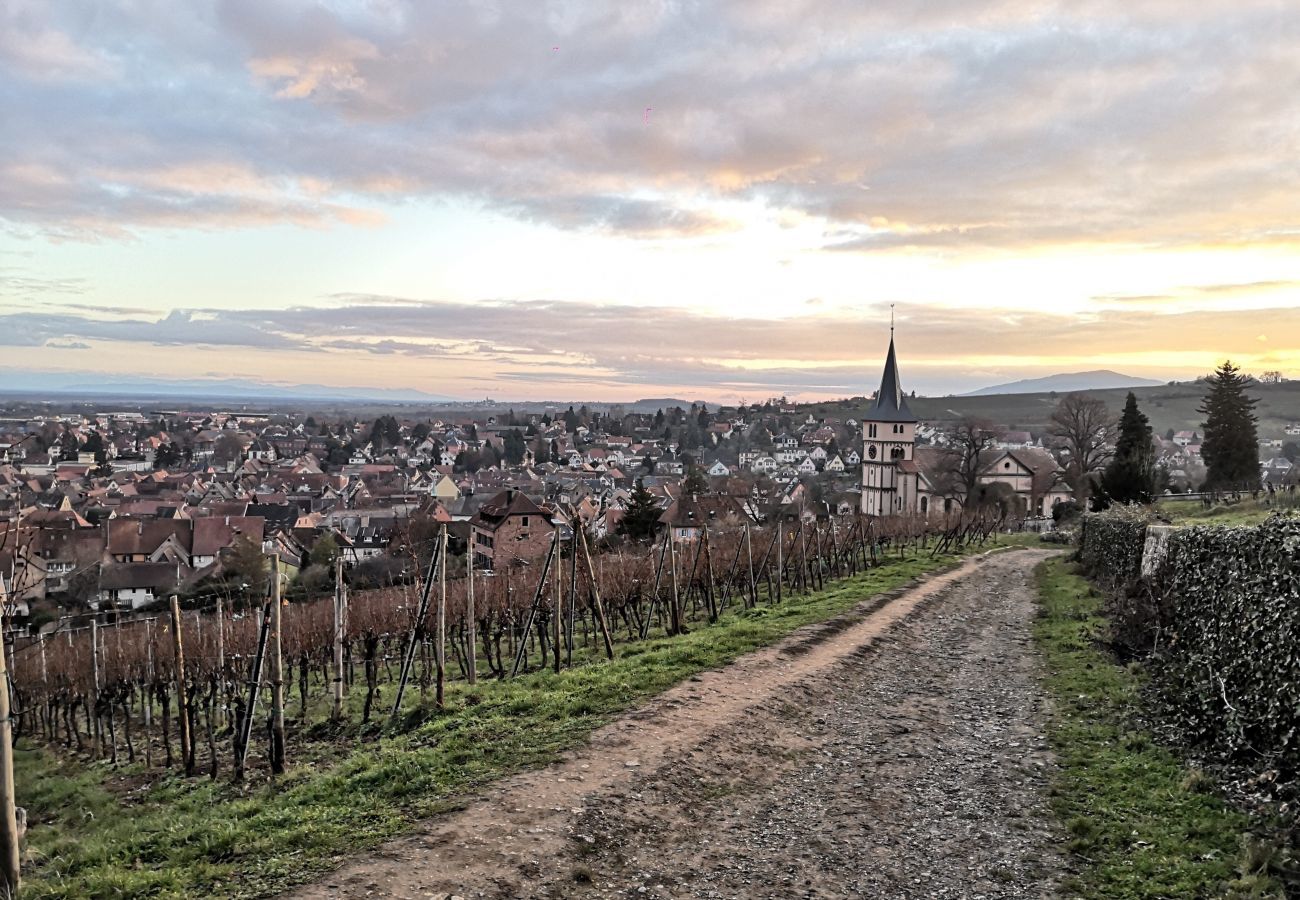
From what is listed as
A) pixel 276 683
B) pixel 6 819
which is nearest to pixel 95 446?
pixel 276 683

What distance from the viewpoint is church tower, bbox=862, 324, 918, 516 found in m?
68.6

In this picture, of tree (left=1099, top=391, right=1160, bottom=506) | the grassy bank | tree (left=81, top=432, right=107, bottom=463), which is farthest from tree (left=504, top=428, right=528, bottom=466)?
the grassy bank

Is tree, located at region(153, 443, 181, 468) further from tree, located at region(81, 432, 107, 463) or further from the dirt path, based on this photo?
the dirt path

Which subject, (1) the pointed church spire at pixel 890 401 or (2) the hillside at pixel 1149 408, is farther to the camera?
(2) the hillside at pixel 1149 408

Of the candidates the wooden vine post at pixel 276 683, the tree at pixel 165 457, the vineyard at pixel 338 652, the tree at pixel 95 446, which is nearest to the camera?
the wooden vine post at pixel 276 683

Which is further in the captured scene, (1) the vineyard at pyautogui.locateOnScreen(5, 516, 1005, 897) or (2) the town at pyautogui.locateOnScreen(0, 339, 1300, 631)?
(2) the town at pyautogui.locateOnScreen(0, 339, 1300, 631)

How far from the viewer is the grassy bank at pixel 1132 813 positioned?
5.82 m

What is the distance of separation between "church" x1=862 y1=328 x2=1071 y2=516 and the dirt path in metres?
58.0

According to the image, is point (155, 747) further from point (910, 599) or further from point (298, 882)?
point (910, 599)

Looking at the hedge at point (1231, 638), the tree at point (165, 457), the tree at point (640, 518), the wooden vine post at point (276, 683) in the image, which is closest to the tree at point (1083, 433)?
the tree at point (640, 518)

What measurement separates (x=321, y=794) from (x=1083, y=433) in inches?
2522

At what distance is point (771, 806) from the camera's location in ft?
24.7

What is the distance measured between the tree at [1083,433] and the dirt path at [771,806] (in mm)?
54770

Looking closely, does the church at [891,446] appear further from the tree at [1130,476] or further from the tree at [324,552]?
the tree at [324,552]
